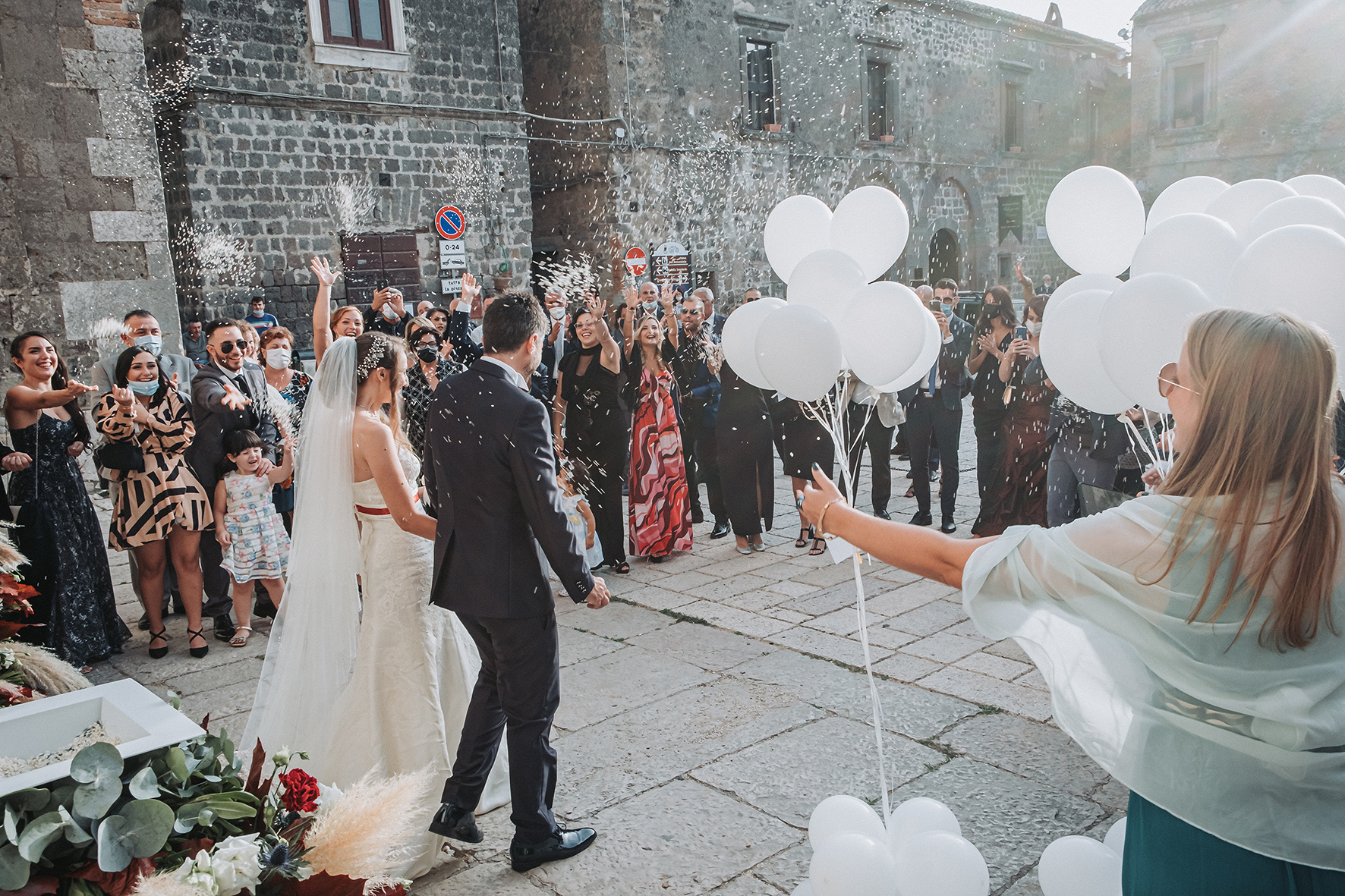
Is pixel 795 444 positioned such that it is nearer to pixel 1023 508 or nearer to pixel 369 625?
pixel 1023 508

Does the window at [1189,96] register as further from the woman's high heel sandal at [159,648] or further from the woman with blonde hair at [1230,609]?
the woman with blonde hair at [1230,609]

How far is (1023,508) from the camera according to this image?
19.0 feet

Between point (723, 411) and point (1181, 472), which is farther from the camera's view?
point (723, 411)

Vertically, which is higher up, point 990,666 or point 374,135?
point 374,135

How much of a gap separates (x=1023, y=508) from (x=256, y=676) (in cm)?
450

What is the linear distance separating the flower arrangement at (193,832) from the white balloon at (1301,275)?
204 cm

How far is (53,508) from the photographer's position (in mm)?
4668

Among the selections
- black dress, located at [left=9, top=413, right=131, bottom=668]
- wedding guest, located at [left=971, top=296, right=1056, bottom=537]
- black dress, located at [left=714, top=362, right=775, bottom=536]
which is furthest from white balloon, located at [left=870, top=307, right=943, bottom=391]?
black dress, located at [left=9, top=413, right=131, bottom=668]

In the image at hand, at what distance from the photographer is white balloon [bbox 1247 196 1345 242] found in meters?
2.36

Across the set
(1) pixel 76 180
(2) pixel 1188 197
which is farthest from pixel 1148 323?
(1) pixel 76 180

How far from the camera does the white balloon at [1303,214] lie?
2.36 metres

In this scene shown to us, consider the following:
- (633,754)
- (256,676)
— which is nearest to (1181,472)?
(633,754)

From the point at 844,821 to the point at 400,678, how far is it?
1599 mm

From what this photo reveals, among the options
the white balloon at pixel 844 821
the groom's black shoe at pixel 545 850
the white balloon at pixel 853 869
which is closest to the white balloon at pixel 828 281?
the white balloon at pixel 844 821
